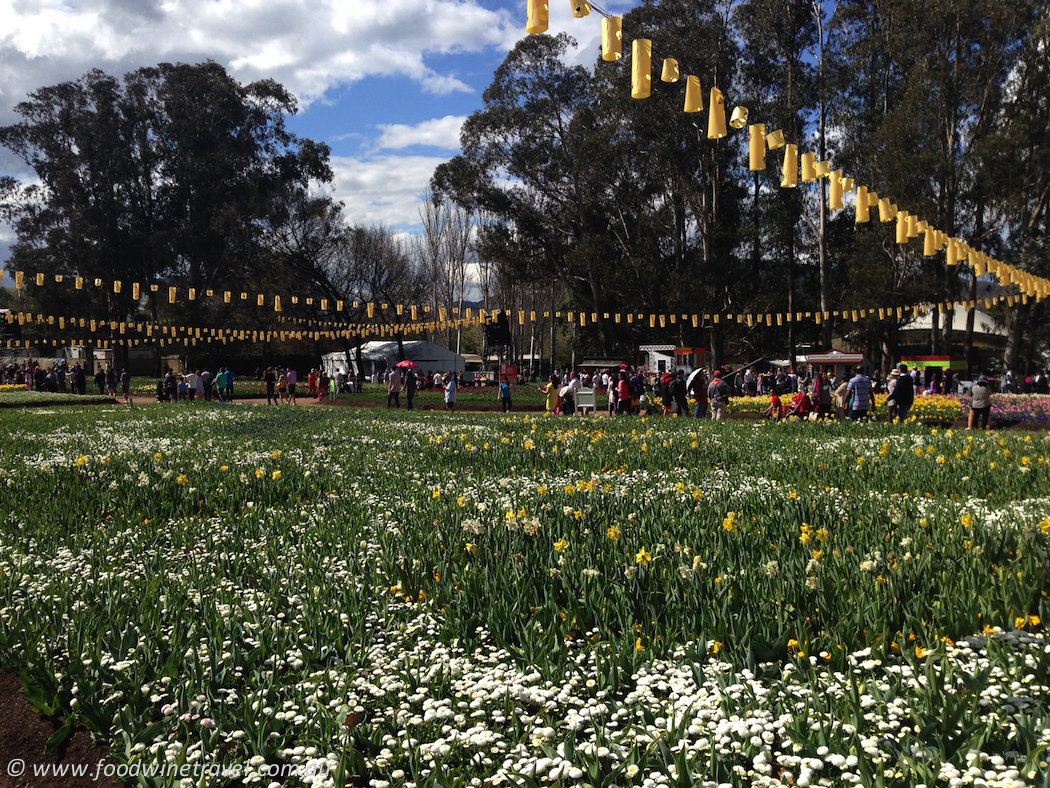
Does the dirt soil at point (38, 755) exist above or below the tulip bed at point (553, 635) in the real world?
below

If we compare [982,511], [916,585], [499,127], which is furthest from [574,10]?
[499,127]

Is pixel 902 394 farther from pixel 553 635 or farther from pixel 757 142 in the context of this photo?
pixel 553 635

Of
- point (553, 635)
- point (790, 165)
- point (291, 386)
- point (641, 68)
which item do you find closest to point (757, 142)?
point (790, 165)

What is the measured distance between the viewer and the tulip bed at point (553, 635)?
2.48 meters

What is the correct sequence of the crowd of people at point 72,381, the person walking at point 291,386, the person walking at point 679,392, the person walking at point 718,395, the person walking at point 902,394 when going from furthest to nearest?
the crowd of people at point 72,381
the person walking at point 291,386
the person walking at point 679,392
the person walking at point 718,395
the person walking at point 902,394

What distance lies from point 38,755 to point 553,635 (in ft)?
7.01

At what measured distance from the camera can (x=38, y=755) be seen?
2.94 meters

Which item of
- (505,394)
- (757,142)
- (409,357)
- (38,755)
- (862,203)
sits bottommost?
(505,394)

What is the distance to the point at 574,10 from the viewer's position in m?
7.79

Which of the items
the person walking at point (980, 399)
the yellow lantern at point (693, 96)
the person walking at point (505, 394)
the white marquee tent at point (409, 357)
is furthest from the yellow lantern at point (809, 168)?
the white marquee tent at point (409, 357)

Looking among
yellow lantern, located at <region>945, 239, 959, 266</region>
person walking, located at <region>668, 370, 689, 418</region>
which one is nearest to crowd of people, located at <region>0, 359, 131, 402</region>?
person walking, located at <region>668, 370, 689, 418</region>

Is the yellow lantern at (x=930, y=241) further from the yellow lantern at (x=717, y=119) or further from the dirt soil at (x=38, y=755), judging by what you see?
the dirt soil at (x=38, y=755)

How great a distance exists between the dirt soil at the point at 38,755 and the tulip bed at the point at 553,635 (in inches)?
5.4

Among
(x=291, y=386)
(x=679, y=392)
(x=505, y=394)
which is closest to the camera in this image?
(x=679, y=392)
